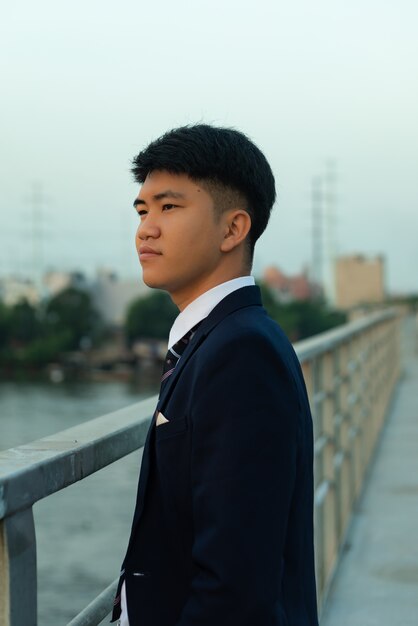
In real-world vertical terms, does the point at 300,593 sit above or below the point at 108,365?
above

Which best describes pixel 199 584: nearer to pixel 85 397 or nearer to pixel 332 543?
pixel 332 543

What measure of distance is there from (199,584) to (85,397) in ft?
246

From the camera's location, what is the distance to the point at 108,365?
89.1 metres

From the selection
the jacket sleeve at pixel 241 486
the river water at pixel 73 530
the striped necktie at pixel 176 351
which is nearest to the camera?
the jacket sleeve at pixel 241 486

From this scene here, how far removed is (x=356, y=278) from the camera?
48.3 metres

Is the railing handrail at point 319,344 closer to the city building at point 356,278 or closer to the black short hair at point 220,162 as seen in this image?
the black short hair at point 220,162

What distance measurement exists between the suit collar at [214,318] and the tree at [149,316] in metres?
84.4

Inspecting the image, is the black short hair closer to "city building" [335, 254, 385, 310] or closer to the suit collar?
the suit collar

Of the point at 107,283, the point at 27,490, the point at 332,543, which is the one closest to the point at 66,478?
the point at 27,490

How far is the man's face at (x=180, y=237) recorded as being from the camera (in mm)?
1380

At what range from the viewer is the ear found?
1400mm

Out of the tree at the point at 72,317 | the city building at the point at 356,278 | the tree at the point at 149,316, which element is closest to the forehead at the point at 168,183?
the city building at the point at 356,278

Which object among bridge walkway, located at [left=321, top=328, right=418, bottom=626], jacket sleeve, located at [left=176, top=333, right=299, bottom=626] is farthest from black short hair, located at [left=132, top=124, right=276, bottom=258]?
bridge walkway, located at [left=321, top=328, right=418, bottom=626]

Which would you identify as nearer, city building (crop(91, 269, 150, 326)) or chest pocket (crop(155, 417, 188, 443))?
chest pocket (crop(155, 417, 188, 443))
